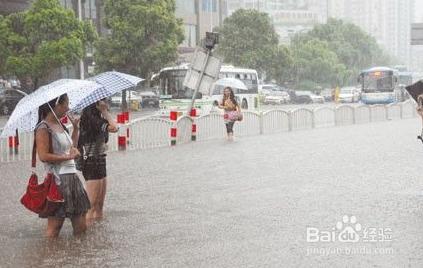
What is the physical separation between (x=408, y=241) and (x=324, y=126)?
20155 mm

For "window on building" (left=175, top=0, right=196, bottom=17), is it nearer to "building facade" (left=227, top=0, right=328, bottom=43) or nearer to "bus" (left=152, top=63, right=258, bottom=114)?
"bus" (left=152, top=63, right=258, bottom=114)

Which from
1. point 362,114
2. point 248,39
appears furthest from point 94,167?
point 248,39

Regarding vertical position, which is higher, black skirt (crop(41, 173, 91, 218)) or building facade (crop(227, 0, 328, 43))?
building facade (crop(227, 0, 328, 43))

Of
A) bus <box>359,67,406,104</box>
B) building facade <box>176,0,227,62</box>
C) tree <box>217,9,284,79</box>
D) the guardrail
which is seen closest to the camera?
the guardrail

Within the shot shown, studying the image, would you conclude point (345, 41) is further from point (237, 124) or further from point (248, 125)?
A: point (237, 124)

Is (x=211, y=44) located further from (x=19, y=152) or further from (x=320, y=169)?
(x=320, y=169)

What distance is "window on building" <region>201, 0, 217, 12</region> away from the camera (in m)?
72.1

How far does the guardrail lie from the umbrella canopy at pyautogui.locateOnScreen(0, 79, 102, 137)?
8457 millimetres

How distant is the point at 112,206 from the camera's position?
9.60 m

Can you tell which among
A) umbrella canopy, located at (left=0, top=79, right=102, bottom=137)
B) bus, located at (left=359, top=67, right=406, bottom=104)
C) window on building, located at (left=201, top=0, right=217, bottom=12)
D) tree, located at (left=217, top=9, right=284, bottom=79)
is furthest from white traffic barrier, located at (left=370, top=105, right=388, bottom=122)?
window on building, located at (left=201, top=0, right=217, bottom=12)

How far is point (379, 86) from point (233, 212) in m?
42.9

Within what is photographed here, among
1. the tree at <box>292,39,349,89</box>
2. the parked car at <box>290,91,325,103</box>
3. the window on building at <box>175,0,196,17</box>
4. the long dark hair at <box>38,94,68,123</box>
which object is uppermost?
the window on building at <box>175,0,196,17</box>

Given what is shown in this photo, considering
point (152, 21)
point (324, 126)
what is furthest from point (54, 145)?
point (152, 21)

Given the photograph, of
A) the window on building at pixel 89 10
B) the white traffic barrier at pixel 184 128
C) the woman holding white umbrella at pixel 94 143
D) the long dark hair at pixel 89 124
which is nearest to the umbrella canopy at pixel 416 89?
the woman holding white umbrella at pixel 94 143
